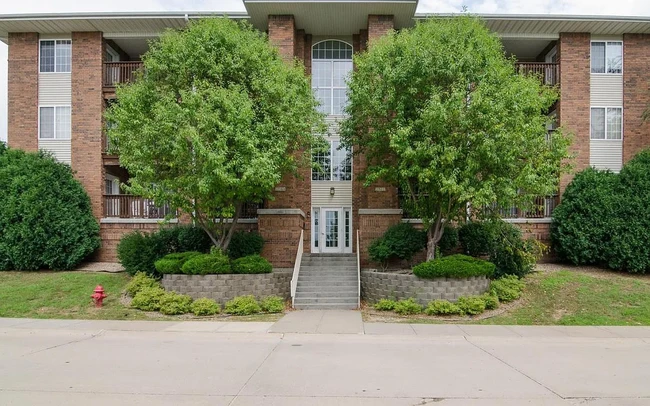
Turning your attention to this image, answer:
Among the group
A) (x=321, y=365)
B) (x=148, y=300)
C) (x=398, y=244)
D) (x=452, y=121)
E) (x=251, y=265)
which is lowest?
(x=148, y=300)

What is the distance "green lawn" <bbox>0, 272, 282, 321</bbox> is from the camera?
44.5 ft

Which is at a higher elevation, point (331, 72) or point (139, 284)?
point (331, 72)

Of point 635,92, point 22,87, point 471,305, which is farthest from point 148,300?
point 635,92

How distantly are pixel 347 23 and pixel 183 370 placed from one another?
50.2ft

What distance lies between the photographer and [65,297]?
15.0 m

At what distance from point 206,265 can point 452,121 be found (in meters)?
7.89

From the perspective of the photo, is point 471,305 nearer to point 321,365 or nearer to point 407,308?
point 407,308

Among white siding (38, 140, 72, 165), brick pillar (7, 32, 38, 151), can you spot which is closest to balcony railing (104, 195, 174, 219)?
white siding (38, 140, 72, 165)

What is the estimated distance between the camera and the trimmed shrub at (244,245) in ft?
55.9

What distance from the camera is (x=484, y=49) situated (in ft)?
47.2

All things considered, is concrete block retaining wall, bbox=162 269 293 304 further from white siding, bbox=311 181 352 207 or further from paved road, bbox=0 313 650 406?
white siding, bbox=311 181 352 207

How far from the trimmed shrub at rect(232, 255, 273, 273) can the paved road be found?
281 cm

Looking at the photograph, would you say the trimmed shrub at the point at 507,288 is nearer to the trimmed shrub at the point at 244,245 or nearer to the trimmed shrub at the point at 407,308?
the trimmed shrub at the point at 407,308

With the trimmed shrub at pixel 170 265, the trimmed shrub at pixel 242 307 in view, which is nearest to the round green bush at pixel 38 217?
the trimmed shrub at pixel 170 265
